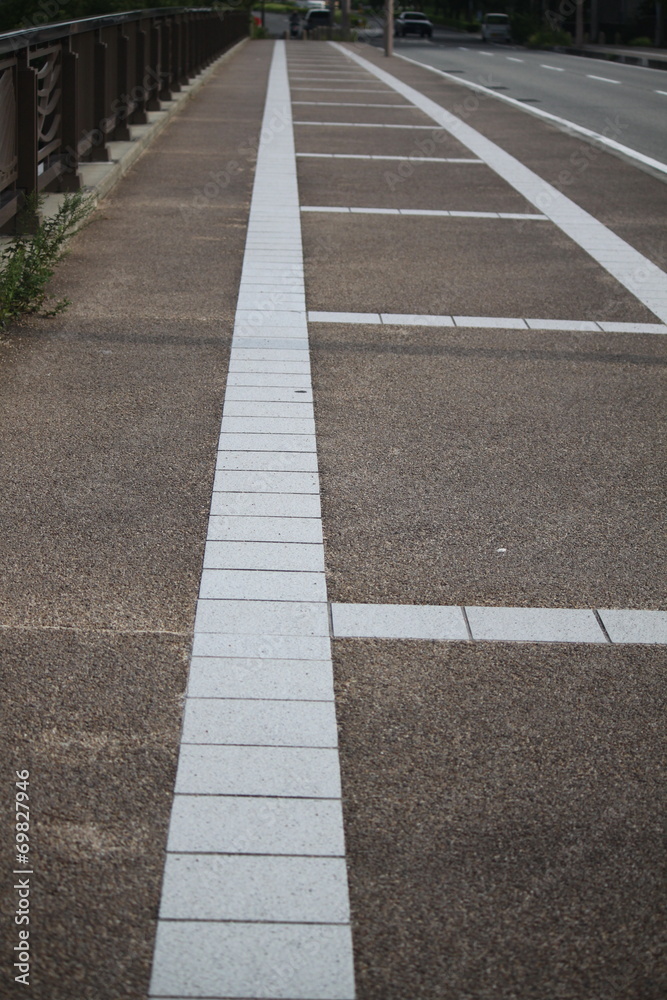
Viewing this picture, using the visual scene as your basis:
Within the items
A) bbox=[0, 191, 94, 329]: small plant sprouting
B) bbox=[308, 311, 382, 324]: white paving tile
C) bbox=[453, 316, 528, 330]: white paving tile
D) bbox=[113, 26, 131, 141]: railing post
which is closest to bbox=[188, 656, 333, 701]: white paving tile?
bbox=[0, 191, 94, 329]: small plant sprouting

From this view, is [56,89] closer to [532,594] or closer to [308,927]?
[532,594]

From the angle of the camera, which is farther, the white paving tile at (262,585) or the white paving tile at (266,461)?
the white paving tile at (266,461)

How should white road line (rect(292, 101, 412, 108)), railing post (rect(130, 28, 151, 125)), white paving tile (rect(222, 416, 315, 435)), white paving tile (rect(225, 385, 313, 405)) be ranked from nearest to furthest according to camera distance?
white paving tile (rect(222, 416, 315, 435))
white paving tile (rect(225, 385, 313, 405))
railing post (rect(130, 28, 151, 125))
white road line (rect(292, 101, 412, 108))

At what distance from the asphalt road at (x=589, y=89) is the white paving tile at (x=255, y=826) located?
48.3 ft

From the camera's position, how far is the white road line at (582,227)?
8875mm

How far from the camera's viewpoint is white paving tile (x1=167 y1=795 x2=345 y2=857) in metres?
2.81

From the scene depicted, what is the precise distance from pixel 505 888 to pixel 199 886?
664 millimetres

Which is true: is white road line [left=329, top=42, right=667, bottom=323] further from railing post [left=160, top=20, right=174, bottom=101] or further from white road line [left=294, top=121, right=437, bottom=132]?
railing post [left=160, top=20, right=174, bottom=101]

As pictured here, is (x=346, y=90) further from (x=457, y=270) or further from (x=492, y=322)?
(x=492, y=322)

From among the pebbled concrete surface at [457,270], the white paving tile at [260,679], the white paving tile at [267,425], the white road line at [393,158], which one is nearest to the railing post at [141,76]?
the white road line at [393,158]

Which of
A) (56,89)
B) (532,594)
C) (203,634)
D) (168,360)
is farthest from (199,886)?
(56,89)

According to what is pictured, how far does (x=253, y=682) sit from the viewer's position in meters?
3.48

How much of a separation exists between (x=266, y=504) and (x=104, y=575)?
844 millimetres

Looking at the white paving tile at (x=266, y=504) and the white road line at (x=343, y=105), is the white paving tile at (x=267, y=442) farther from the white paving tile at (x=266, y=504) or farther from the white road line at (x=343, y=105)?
the white road line at (x=343, y=105)
